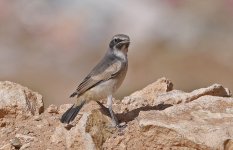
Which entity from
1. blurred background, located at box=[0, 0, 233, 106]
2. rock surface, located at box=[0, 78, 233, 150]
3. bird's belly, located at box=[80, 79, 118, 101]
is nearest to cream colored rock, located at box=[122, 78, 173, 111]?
rock surface, located at box=[0, 78, 233, 150]

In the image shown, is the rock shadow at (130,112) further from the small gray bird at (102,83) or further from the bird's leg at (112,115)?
the small gray bird at (102,83)

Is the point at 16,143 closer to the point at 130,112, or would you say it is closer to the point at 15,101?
the point at 15,101

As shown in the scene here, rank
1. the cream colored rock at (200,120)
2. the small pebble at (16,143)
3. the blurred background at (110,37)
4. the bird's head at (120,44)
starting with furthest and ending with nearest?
the blurred background at (110,37) < the bird's head at (120,44) < the small pebble at (16,143) < the cream colored rock at (200,120)

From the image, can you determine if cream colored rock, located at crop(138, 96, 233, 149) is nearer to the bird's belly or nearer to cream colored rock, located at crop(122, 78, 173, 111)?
the bird's belly

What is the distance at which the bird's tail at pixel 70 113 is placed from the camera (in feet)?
31.2

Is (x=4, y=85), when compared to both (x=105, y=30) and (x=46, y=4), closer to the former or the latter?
(x=105, y=30)

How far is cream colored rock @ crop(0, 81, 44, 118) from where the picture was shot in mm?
9875

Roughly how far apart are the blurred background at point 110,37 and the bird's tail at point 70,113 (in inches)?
505

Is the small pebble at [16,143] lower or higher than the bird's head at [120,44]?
lower

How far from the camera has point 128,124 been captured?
938 cm

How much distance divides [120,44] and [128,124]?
130 cm

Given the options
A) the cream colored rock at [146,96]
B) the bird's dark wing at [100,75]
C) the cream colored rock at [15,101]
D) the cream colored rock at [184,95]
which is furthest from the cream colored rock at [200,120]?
the cream colored rock at [15,101]

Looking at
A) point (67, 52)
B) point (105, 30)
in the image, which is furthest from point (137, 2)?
point (67, 52)

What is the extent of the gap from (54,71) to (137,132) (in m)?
19.8
